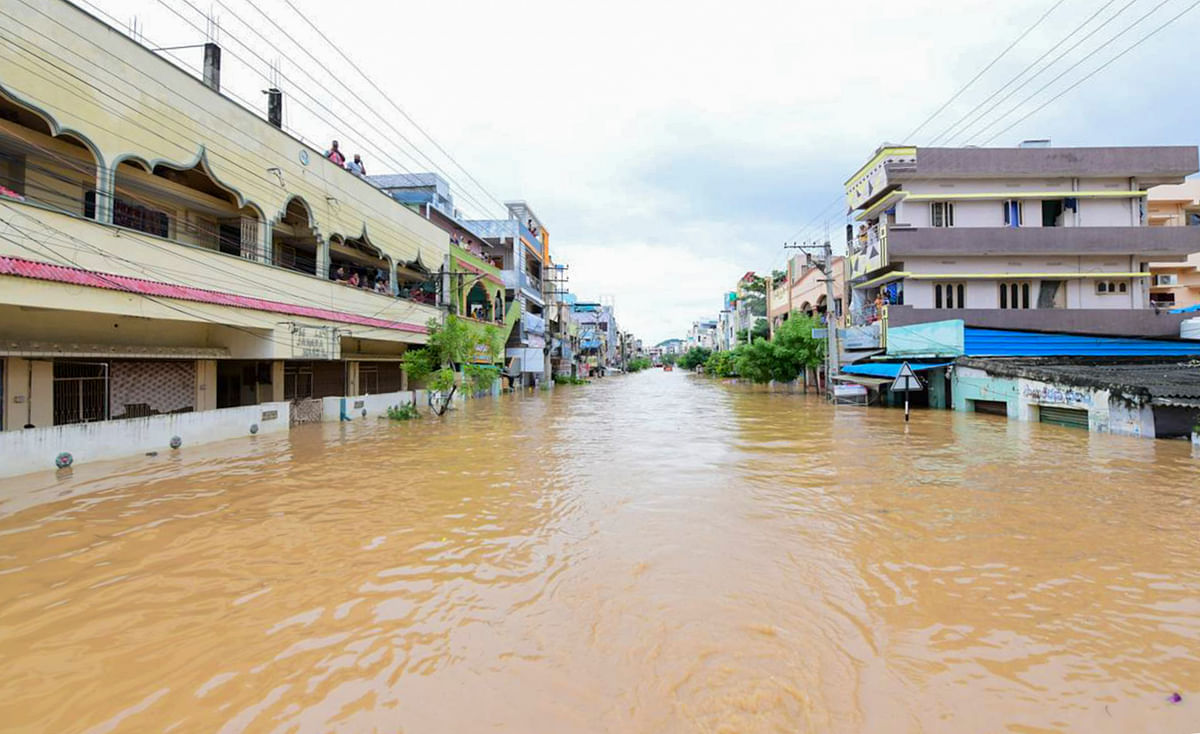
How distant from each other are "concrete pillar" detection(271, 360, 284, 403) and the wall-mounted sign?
213 centimetres

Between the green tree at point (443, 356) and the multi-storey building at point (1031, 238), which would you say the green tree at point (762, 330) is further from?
the green tree at point (443, 356)

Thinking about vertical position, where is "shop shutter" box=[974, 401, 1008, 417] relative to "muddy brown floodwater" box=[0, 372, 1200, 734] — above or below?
above

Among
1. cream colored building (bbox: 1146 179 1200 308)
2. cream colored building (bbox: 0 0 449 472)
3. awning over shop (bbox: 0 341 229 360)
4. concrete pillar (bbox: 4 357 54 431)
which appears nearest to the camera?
cream colored building (bbox: 0 0 449 472)

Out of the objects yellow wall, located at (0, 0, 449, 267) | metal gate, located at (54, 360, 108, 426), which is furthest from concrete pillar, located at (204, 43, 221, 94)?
metal gate, located at (54, 360, 108, 426)

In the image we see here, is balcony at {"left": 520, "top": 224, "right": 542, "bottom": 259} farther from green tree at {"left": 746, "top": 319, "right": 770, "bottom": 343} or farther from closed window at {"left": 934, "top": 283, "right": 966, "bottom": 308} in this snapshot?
closed window at {"left": 934, "top": 283, "right": 966, "bottom": 308}

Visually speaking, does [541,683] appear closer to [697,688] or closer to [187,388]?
[697,688]

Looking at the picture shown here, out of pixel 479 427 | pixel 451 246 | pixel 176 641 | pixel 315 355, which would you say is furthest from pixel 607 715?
pixel 451 246

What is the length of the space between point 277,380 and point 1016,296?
32078 mm

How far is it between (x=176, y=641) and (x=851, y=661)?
5045mm

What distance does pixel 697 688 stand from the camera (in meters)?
3.56

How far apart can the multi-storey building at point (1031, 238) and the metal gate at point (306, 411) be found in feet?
81.4

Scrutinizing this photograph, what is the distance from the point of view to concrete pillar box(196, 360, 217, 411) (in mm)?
16828

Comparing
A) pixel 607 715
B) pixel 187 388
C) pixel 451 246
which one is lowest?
pixel 607 715

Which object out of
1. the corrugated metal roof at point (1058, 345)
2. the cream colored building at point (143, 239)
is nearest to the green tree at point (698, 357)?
the corrugated metal roof at point (1058, 345)
